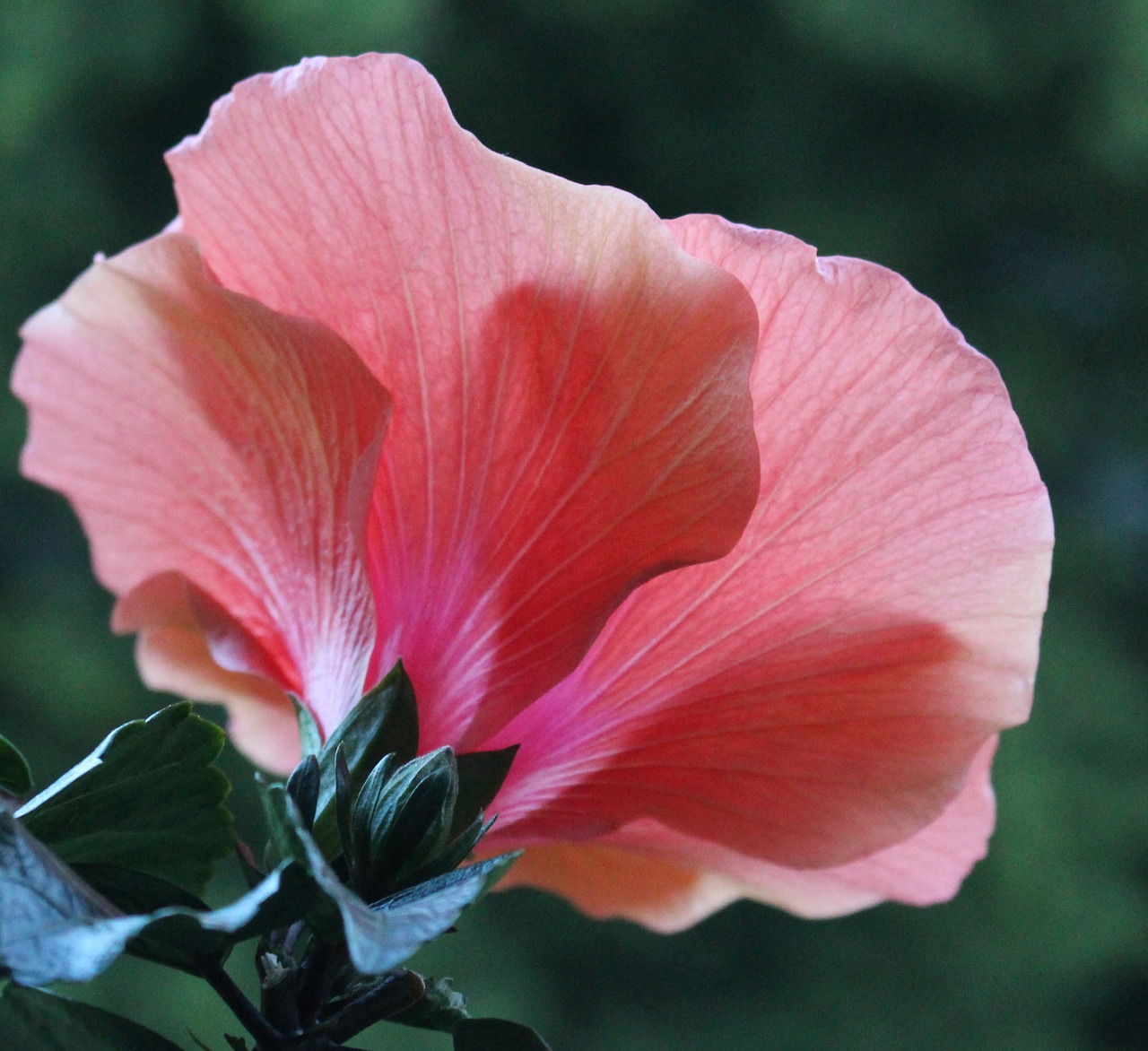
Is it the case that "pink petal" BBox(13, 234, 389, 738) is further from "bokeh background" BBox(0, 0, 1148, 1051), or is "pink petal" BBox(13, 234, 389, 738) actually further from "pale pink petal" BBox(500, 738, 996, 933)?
"bokeh background" BBox(0, 0, 1148, 1051)

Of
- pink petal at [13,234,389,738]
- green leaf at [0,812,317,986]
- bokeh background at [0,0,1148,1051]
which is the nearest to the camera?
green leaf at [0,812,317,986]

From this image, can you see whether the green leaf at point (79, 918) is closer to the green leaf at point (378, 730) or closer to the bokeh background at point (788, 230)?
the green leaf at point (378, 730)

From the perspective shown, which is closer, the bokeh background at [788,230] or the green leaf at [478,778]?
the green leaf at [478,778]

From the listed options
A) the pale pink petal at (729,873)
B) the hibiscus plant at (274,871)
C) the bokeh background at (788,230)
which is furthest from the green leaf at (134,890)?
the bokeh background at (788,230)

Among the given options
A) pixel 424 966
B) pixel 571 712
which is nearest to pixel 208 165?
pixel 571 712

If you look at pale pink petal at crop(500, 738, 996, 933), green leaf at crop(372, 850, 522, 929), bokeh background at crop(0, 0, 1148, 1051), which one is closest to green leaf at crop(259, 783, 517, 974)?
green leaf at crop(372, 850, 522, 929)

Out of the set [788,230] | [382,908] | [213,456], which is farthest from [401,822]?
[788,230]
